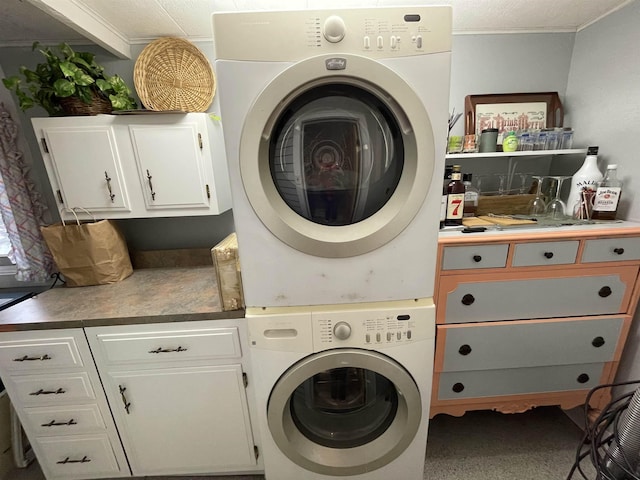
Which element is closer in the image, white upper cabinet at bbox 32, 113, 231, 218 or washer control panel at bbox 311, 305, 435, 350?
washer control panel at bbox 311, 305, 435, 350

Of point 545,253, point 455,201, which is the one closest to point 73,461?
point 455,201

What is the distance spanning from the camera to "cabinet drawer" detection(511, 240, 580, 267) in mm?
1150

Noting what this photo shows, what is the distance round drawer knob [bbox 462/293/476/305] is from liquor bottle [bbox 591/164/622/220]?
767 millimetres

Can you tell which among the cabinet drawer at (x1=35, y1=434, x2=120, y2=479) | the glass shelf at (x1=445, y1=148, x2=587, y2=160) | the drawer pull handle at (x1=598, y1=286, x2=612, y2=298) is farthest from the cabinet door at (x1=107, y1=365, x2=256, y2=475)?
the drawer pull handle at (x1=598, y1=286, x2=612, y2=298)

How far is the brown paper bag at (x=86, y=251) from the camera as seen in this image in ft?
4.36

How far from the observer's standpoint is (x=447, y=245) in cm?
115

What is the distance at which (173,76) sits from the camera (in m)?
1.45

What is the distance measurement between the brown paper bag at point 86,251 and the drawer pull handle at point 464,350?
1.82 m

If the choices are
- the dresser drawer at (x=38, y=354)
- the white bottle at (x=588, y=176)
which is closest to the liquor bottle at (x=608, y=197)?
the white bottle at (x=588, y=176)

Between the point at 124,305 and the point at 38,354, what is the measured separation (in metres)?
0.37

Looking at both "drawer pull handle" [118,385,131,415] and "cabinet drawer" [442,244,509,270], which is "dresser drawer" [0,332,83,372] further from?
"cabinet drawer" [442,244,509,270]

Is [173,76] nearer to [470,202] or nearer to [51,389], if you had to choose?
[51,389]

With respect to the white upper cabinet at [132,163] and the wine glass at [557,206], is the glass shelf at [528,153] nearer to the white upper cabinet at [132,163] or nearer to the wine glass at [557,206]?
the wine glass at [557,206]

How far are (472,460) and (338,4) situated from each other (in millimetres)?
2325
